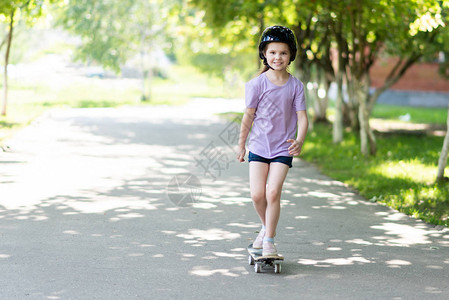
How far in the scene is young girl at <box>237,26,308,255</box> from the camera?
229 inches

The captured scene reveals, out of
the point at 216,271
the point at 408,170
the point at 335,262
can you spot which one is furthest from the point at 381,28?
the point at 216,271

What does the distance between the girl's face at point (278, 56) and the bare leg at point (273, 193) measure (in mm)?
784

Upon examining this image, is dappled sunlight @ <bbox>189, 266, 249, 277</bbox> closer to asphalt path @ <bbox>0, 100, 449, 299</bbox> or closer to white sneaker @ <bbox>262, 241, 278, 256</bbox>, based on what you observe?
asphalt path @ <bbox>0, 100, 449, 299</bbox>

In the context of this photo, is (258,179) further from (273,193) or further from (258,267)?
(258,267)

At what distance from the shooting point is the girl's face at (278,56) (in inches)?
228

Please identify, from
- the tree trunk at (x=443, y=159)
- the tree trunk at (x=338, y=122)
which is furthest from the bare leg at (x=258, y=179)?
the tree trunk at (x=338, y=122)

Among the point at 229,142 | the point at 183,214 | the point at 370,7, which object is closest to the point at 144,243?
the point at 183,214

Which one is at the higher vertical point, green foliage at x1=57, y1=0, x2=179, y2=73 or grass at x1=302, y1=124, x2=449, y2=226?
green foliage at x1=57, y1=0, x2=179, y2=73

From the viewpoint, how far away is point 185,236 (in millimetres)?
7148

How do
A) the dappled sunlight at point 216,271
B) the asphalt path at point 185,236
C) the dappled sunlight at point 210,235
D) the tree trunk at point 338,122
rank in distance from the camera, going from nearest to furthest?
the asphalt path at point 185,236 < the dappled sunlight at point 216,271 < the dappled sunlight at point 210,235 < the tree trunk at point 338,122

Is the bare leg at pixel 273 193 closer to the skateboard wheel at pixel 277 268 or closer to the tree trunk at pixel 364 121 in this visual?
the skateboard wheel at pixel 277 268

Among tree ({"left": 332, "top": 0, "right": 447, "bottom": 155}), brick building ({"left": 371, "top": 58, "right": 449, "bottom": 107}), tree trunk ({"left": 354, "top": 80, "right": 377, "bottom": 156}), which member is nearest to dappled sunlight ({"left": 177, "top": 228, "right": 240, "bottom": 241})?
tree ({"left": 332, "top": 0, "right": 447, "bottom": 155})

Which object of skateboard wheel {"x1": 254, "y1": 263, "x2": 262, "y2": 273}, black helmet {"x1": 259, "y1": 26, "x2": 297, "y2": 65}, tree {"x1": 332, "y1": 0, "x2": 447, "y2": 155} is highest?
tree {"x1": 332, "y1": 0, "x2": 447, "y2": 155}

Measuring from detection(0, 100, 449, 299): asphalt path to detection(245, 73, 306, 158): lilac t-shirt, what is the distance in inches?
39.2
